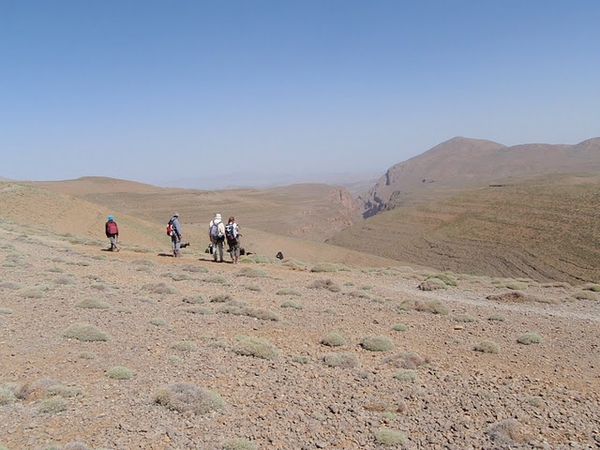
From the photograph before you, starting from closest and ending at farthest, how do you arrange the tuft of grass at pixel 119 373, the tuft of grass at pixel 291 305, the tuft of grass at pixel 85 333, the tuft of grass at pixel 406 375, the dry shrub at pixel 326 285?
the tuft of grass at pixel 119 373 → the tuft of grass at pixel 406 375 → the tuft of grass at pixel 85 333 → the tuft of grass at pixel 291 305 → the dry shrub at pixel 326 285

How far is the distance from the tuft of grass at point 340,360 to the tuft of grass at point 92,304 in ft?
16.4

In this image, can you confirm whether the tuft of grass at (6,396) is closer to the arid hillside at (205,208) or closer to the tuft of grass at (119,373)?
the tuft of grass at (119,373)

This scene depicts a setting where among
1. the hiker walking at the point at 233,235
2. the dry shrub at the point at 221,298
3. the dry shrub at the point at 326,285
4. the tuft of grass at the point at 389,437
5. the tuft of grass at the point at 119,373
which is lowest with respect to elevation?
the dry shrub at the point at 326,285

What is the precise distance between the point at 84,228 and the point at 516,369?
38.5m

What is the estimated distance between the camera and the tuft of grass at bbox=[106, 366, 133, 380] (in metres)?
6.63

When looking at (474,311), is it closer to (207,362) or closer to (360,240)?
(207,362)

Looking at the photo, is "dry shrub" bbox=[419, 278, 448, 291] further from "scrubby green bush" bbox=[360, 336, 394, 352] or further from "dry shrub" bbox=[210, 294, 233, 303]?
"scrubby green bush" bbox=[360, 336, 394, 352]

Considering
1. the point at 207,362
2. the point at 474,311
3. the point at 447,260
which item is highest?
the point at 207,362

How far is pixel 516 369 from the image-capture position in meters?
8.48

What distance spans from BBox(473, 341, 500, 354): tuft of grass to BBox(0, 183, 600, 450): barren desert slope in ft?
0.12

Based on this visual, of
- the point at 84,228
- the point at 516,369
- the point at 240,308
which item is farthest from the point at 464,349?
the point at 84,228

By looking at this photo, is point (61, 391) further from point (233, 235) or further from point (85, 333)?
point (233, 235)

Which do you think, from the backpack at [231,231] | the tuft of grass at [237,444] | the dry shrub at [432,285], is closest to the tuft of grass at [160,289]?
the backpack at [231,231]

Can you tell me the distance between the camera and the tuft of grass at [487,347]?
9348mm
